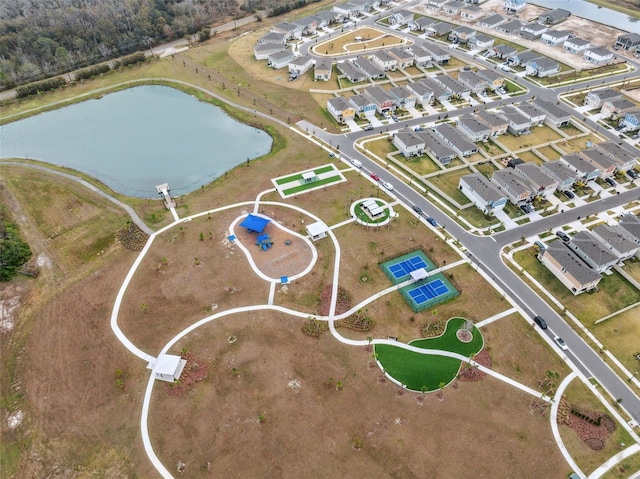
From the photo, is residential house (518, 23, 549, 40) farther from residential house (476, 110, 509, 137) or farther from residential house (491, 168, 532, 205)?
residential house (491, 168, 532, 205)

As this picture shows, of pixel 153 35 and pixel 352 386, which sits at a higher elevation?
pixel 153 35

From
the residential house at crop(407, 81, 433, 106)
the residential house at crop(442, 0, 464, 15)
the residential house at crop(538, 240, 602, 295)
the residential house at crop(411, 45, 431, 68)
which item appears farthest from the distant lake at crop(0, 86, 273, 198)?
the residential house at crop(442, 0, 464, 15)

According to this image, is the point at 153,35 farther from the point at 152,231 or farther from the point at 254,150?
the point at 152,231

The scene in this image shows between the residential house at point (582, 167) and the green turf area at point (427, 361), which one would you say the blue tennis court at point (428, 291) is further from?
the residential house at point (582, 167)

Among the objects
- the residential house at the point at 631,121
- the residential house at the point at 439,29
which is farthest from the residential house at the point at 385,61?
the residential house at the point at 631,121

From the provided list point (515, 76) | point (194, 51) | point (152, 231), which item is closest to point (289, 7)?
point (194, 51)

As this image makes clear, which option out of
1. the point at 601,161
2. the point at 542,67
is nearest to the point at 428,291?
the point at 601,161
